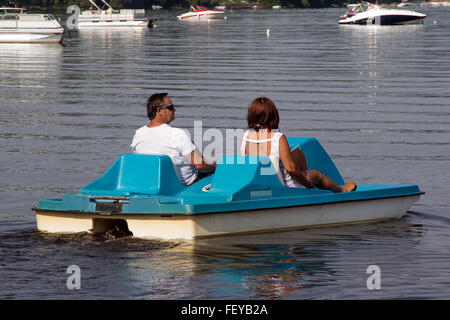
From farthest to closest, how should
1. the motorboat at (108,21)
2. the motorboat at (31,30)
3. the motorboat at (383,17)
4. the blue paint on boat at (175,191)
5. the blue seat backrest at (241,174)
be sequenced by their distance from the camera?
the motorboat at (383,17), the motorboat at (108,21), the motorboat at (31,30), the blue seat backrest at (241,174), the blue paint on boat at (175,191)

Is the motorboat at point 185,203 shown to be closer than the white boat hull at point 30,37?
Yes

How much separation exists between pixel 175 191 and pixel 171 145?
493mm

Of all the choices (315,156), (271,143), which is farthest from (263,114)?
(315,156)

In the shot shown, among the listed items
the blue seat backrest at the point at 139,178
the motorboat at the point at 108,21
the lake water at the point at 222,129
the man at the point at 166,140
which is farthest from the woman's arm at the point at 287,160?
the motorboat at the point at 108,21

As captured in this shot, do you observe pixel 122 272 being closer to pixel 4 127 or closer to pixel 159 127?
pixel 159 127

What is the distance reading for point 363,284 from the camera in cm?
776

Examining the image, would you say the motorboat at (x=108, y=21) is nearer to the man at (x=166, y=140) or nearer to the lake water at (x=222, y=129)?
the lake water at (x=222, y=129)

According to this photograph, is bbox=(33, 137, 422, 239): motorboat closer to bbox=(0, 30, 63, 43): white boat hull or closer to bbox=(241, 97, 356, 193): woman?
bbox=(241, 97, 356, 193): woman

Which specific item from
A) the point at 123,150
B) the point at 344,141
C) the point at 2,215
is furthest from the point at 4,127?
the point at 2,215

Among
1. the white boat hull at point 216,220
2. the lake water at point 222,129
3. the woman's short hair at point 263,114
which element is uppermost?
the woman's short hair at point 263,114

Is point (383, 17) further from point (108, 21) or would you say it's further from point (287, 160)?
point (287, 160)

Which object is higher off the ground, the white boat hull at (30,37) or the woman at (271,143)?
the woman at (271,143)

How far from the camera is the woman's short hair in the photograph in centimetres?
921

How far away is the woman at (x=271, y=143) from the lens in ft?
30.3
